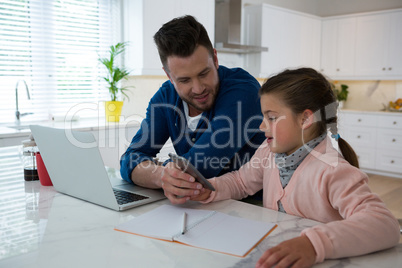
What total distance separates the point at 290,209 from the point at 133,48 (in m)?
3.03

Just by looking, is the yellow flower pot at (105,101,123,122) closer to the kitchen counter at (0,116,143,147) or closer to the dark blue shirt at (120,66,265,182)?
the kitchen counter at (0,116,143,147)

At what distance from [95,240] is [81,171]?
0.34 metres

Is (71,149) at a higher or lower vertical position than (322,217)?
higher

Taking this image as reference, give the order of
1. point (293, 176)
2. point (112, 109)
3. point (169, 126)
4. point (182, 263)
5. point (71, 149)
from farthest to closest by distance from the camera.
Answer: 1. point (112, 109)
2. point (169, 126)
3. point (293, 176)
4. point (71, 149)
5. point (182, 263)

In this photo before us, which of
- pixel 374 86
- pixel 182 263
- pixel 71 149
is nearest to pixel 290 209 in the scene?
pixel 182 263

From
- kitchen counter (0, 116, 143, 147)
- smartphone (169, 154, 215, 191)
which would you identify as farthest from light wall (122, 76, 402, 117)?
smartphone (169, 154, 215, 191)

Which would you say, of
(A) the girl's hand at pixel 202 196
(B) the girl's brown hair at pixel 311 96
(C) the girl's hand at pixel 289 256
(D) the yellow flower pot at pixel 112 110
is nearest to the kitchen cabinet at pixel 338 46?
(D) the yellow flower pot at pixel 112 110

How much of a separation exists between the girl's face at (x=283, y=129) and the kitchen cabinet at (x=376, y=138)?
13.3 ft

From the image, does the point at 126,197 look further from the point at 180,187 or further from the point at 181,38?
the point at 181,38

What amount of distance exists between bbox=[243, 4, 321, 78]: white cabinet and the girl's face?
3.60 meters

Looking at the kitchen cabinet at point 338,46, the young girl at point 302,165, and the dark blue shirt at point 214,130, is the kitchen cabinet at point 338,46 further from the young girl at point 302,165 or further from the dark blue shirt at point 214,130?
the young girl at point 302,165

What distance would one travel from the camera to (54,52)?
371 cm

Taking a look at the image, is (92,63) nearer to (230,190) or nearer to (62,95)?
(62,95)

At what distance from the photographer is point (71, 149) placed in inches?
47.6
